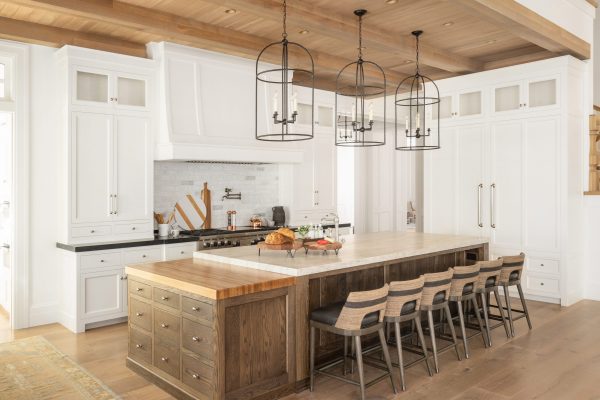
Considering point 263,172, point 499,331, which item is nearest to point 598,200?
point 499,331

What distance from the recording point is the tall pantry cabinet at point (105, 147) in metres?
5.33

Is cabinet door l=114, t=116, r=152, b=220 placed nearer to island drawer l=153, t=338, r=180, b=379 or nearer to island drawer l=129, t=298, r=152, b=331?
island drawer l=129, t=298, r=152, b=331

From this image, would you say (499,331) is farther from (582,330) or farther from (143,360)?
(143,360)

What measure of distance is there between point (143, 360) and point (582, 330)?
4.30 metres

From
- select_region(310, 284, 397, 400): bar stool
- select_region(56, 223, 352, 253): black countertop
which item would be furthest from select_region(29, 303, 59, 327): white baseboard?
select_region(310, 284, 397, 400): bar stool

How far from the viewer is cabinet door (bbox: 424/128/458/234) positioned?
731 cm

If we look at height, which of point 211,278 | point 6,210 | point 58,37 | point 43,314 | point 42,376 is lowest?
point 42,376

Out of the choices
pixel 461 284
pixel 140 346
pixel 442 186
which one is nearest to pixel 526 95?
pixel 442 186

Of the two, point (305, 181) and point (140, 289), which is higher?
point (305, 181)

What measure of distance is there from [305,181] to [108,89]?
10.2 ft

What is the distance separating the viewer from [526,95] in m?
6.50

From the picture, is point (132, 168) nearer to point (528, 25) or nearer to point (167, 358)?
point (167, 358)

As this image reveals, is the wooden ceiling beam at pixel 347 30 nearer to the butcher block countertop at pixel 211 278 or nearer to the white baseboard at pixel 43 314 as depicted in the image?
the butcher block countertop at pixel 211 278

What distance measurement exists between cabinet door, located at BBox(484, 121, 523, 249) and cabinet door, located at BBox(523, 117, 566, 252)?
0.09 metres
